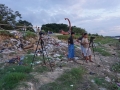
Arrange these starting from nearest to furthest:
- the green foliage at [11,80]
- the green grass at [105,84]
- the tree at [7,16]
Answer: the green foliage at [11,80]
the green grass at [105,84]
the tree at [7,16]

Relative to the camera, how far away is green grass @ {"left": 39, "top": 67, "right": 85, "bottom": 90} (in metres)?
5.13

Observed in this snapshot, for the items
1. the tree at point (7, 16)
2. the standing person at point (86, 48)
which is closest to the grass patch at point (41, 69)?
the standing person at point (86, 48)

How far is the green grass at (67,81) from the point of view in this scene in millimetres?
5129

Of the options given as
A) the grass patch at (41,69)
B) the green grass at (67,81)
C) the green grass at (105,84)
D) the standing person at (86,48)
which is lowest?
the green grass at (105,84)

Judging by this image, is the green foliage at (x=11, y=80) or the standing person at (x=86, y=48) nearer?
the green foliage at (x=11, y=80)

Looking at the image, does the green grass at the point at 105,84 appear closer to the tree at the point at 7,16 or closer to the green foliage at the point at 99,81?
the green foliage at the point at 99,81

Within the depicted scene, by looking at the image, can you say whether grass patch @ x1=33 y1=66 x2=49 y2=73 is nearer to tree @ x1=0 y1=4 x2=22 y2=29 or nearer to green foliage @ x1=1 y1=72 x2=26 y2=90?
green foliage @ x1=1 y1=72 x2=26 y2=90

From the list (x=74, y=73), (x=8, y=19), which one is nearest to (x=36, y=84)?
(x=74, y=73)

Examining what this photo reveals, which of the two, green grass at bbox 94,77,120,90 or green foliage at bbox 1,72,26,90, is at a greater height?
green foliage at bbox 1,72,26,90

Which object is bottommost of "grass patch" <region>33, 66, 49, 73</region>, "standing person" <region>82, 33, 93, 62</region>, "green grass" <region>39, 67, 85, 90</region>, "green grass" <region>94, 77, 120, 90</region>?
"green grass" <region>94, 77, 120, 90</region>

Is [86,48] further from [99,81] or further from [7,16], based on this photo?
[7,16]

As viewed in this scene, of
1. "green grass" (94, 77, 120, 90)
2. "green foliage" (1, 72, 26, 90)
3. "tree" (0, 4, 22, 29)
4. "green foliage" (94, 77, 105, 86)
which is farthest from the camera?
"tree" (0, 4, 22, 29)

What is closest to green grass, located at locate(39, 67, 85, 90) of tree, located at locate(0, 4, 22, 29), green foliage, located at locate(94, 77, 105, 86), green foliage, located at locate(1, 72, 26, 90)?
green foliage, located at locate(94, 77, 105, 86)

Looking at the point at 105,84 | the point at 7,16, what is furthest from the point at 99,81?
the point at 7,16
